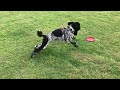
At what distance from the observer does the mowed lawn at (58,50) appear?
543cm

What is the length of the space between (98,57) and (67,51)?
75 cm

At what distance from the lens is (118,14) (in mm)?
9172

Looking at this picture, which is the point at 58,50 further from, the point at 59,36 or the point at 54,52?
the point at 59,36

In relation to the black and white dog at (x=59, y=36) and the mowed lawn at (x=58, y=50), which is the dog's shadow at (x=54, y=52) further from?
the black and white dog at (x=59, y=36)

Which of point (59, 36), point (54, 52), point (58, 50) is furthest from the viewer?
point (58, 50)

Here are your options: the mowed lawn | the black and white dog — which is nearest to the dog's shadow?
the mowed lawn

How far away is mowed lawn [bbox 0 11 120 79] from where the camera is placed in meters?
5.43

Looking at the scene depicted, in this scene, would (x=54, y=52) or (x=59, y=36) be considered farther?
(x=54, y=52)

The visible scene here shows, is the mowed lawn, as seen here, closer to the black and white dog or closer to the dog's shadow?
the dog's shadow

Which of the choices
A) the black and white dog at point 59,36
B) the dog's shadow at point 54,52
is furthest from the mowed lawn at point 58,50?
the black and white dog at point 59,36

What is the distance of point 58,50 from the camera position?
20.6 feet

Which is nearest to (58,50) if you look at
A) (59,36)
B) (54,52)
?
(54,52)

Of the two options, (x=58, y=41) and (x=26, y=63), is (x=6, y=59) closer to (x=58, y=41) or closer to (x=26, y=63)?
(x=26, y=63)
